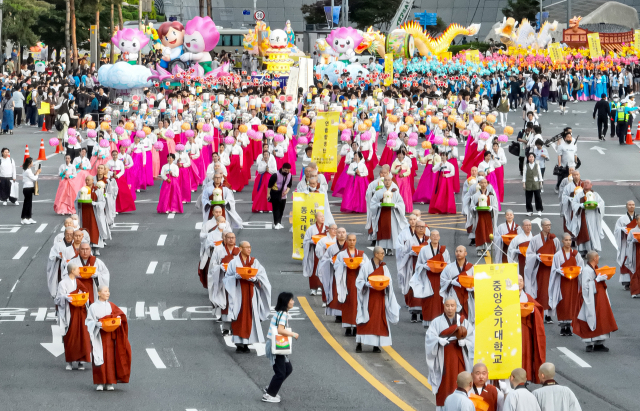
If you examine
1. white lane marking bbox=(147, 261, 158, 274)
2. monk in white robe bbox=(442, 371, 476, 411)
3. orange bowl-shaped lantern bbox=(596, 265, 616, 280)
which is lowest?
white lane marking bbox=(147, 261, 158, 274)

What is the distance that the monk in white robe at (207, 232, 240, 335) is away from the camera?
15.8 metres

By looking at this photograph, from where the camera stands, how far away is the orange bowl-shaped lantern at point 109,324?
13234mm

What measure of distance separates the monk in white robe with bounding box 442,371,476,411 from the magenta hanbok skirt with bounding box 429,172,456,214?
15301mm

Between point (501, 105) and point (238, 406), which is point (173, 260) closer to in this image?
point (238, 406)

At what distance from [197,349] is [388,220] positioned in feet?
23.2

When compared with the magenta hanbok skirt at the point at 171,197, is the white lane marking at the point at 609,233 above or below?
below

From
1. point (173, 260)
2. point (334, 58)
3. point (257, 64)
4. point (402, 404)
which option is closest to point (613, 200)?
point (173, 260)

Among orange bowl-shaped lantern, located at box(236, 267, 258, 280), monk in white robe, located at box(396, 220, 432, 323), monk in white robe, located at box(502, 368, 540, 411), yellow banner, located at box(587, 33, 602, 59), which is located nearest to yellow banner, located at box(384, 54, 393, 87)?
yellow banner, located at box(587, 33, 602, 59)

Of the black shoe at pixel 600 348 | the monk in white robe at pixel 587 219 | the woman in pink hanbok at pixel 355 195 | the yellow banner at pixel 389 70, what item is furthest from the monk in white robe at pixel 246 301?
the yellow banner at pixel 389 70

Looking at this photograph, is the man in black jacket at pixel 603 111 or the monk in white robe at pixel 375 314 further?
the man in black jacket at pixel 603 111

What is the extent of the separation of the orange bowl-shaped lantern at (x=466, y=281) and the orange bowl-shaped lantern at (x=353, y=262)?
1629mm

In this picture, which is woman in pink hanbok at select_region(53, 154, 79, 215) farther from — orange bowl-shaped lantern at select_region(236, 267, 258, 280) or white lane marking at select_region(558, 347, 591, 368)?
white lane marking at select_region(558, 347, 591, 368)

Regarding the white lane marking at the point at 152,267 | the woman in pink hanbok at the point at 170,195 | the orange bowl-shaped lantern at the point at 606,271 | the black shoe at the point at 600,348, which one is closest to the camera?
the orange bowl-shaped lantern at the point at 606,271

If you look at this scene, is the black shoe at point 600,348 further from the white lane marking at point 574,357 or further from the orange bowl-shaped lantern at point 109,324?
the orange bowl-shaped lantern at point 109,324
